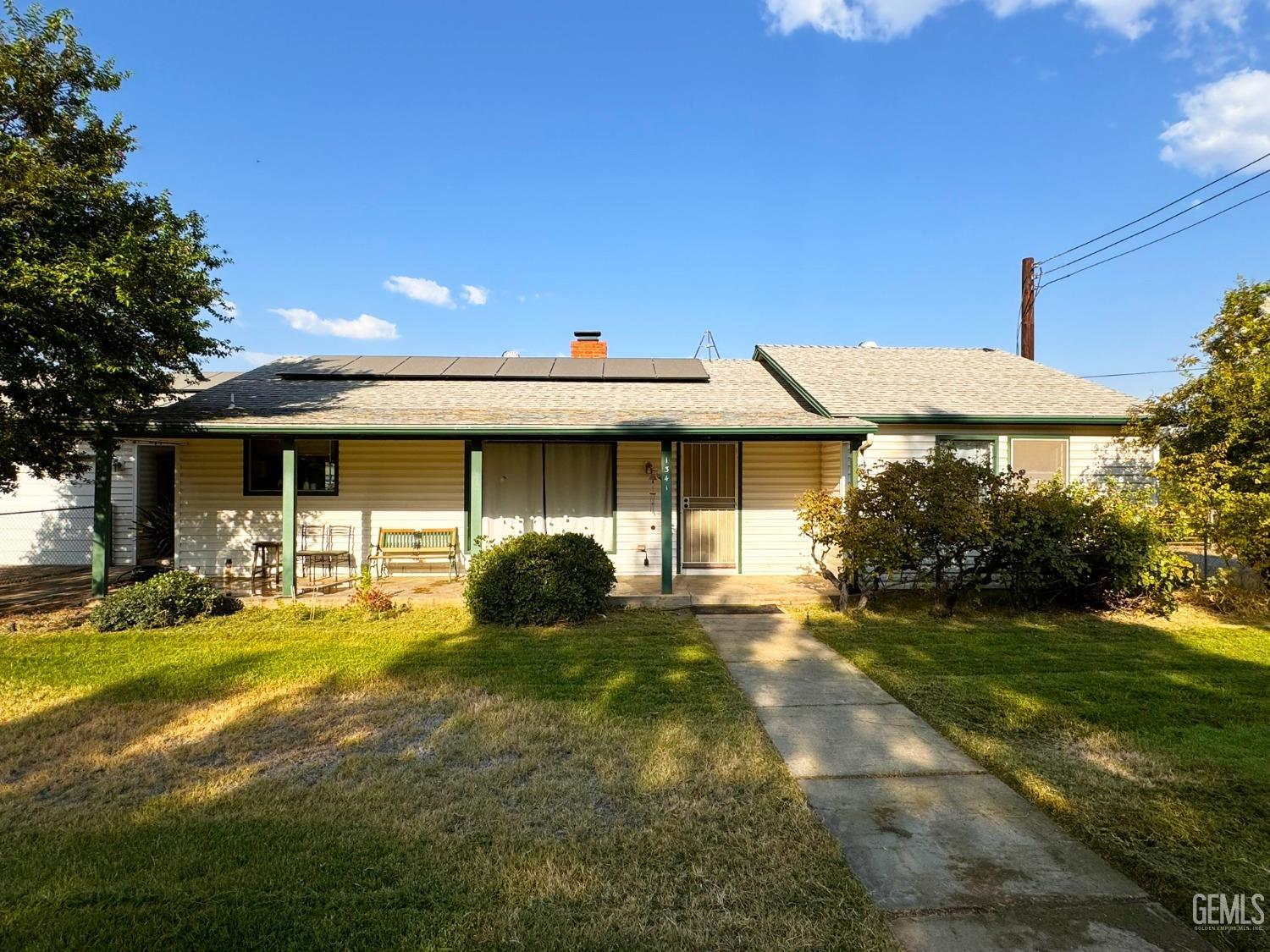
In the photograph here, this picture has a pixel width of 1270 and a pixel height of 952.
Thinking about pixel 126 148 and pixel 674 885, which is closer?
pixel 674 885

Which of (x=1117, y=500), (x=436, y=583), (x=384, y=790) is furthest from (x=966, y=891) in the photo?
(x=436, y=583)

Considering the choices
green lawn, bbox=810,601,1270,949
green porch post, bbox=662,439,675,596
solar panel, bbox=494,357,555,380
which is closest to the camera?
green lawn, bbox=810,601,1270,949

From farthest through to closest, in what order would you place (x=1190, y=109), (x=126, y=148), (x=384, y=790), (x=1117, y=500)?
(x=1190, y=109) → (x=1117, y=500) → (x=126, y=148) → (x=384, y=790)

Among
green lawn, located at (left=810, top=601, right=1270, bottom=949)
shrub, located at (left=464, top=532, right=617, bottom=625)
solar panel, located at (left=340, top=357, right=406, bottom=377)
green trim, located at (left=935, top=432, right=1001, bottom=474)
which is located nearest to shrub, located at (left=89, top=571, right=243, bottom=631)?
shrub, located at (left=464, top=532, right=617, bottom=625)

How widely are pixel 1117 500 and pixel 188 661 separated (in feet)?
33.7

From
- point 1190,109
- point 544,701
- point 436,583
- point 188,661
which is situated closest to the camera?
point 544,701

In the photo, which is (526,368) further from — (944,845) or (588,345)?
(944,845)

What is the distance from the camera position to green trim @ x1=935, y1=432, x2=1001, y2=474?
32.3 feet

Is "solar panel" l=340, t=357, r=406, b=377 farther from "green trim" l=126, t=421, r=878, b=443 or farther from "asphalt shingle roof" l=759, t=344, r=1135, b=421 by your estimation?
"asphalt shingle roof" l=759, t=344, r=1135, b=421

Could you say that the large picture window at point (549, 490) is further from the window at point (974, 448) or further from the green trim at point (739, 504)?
the window at point (974, 448)

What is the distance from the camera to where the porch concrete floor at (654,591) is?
8484 mm

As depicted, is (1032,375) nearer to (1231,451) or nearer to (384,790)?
(1231,451)

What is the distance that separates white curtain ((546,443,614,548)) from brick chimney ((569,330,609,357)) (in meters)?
4.70

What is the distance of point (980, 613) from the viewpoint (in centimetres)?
807
